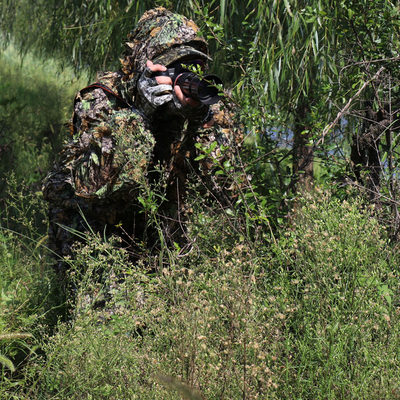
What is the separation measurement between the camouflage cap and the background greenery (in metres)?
0.37

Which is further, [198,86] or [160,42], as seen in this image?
[160,42]

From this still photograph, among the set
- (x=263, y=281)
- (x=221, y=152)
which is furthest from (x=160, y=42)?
(x=263, y=281)

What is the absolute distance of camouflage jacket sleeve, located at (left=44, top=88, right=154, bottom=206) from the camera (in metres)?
3.20

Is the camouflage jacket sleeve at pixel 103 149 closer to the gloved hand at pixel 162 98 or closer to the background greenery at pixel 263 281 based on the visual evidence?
the gloved hand at pixel 162 98

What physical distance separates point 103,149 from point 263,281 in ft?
3.66

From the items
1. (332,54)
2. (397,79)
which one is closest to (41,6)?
(332,54)

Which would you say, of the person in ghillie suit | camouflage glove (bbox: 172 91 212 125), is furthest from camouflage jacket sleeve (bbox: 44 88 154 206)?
camouflage glove (bbox: 172 91 212 125)

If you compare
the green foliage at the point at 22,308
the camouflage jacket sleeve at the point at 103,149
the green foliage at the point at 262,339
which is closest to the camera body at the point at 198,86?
the camouflage jacket sleeve at the point at 103,149

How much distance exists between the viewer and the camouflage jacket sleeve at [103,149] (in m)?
3.20

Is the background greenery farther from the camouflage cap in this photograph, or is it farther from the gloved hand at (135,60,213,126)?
the gloved hand at (135,60,213,126)

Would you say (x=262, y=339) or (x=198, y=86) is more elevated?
(x=198, y=86)

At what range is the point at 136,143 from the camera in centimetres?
321

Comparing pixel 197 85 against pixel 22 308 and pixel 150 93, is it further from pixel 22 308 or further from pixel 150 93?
pixel 22 308

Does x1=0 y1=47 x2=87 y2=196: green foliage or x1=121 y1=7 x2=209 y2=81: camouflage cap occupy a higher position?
x1=121 y1=7 x2=209 y2=81: camouflage cap
